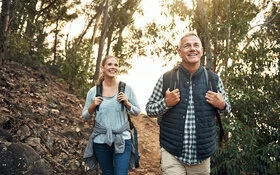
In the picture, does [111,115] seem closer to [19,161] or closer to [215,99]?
[215,99]

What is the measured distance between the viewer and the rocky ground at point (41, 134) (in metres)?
4.92

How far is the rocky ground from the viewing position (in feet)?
16.1

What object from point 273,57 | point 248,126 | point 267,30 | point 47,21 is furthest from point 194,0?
point 47,21

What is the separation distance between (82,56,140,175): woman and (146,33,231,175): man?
0.94 m

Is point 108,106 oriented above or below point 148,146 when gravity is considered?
above

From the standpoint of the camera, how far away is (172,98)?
3.07 m

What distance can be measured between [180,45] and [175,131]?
35.5 inches

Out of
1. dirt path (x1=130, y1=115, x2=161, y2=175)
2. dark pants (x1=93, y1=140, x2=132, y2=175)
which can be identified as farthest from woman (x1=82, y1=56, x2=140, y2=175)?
dirt path (x1=130, y1=115, x2=161, y2=175)

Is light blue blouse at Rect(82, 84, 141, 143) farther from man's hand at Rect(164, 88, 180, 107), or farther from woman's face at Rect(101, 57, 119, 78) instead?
man's hand at Rect(164, 88, 180, 107)

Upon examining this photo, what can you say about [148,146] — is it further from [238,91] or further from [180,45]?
[180,45]

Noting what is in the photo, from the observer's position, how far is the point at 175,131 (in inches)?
124

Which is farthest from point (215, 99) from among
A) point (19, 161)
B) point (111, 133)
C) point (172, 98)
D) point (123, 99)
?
point (19, 161)

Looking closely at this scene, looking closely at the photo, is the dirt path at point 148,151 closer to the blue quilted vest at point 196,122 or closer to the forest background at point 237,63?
the forest background at point 237,63

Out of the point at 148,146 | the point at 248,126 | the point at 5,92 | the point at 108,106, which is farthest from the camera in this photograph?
the point at 148,146
